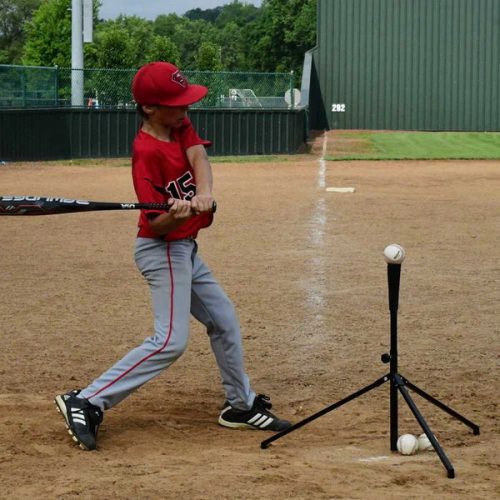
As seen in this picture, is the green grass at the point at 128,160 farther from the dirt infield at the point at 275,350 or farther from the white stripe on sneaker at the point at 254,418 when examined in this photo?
the white stripe on sneaker at the point at 254,418

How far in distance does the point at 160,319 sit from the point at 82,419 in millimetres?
628

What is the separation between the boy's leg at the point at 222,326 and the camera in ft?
18.3

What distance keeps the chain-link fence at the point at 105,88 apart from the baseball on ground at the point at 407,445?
21723 millimetres

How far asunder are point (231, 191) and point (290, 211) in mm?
3288

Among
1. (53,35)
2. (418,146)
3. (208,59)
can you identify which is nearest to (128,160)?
(418,146)

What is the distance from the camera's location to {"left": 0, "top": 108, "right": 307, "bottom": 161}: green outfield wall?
84.6ft

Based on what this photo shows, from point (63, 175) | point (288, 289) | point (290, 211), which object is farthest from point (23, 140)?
point (288, 289)

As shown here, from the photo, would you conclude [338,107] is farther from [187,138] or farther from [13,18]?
[13,18]

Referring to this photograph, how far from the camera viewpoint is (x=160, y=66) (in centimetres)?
534

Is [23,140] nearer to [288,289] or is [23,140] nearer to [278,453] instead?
[288,289]

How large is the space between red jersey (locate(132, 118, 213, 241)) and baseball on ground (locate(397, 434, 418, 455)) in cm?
146

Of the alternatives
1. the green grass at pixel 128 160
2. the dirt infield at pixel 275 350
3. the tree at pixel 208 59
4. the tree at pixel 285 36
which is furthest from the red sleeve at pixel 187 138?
the tree at pixel 285 36

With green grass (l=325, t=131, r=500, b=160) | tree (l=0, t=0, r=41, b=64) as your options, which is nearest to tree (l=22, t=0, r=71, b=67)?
green grass (l=325, t=131, r=500, b=160)

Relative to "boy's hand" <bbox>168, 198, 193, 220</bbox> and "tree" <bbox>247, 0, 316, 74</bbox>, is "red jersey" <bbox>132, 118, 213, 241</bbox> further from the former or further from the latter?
"tree" <bbox>247, 0, 316, 74</bbox>
